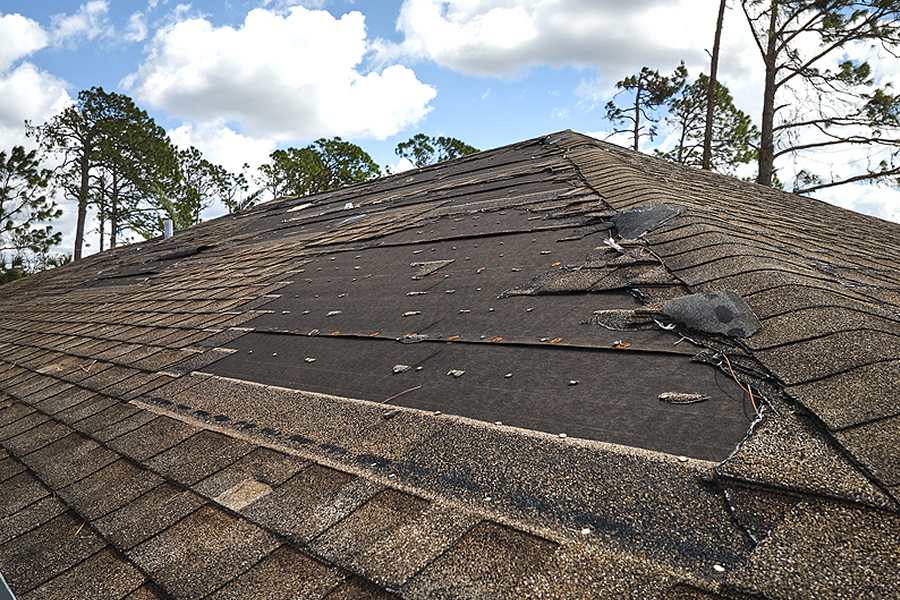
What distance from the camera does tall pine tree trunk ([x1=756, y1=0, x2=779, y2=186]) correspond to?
1437cm

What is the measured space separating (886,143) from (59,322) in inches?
681

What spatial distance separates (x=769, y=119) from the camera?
47.7 feet

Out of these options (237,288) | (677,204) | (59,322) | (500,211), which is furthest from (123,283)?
(677,204)

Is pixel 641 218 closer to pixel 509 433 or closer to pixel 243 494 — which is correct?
pixel 509 433

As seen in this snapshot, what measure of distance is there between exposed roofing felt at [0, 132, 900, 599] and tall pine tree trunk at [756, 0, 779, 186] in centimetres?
1286

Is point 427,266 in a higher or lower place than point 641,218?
lower

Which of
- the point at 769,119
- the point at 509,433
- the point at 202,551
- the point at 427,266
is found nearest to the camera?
the point at 202,551

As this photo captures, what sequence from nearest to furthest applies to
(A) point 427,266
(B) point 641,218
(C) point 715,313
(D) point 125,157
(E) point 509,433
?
(E) point 509,433 < (C) point 715,313 < (B) point 641,218 < (A) point 427,266 < (D) point 125,157

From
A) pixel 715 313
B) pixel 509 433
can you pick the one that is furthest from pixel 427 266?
pixel 509 433

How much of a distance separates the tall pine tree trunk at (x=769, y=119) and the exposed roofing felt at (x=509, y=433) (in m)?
12.9

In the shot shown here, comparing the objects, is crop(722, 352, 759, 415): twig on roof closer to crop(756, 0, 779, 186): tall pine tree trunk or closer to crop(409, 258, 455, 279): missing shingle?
crop(409, 258, 455, 279): missing shingle

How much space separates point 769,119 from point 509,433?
16.7 metres

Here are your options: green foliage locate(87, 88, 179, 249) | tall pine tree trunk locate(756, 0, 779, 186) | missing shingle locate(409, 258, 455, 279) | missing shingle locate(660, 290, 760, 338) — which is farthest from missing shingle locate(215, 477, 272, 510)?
green foliage locate(87, 88, 179, 249)

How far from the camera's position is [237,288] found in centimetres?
419
